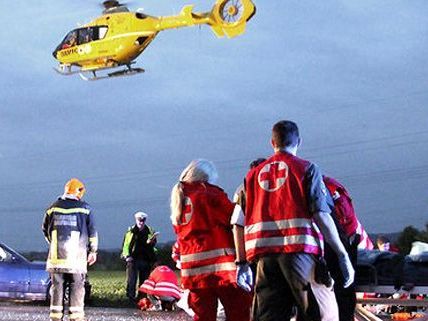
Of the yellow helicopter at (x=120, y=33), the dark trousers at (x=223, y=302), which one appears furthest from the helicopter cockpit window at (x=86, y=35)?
the dark trousers at (x=223, y=302)

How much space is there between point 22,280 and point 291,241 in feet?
41.6

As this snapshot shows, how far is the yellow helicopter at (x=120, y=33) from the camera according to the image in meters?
36.0

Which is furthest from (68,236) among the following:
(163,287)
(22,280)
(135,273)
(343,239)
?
(135,273)

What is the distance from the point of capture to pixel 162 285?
16.7 meters

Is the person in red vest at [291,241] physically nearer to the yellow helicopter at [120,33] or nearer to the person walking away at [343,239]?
the person walking away at [343,239]

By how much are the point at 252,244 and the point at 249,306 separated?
1.35 meters

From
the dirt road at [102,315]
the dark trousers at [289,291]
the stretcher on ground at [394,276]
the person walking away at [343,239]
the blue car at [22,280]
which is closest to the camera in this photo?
the dark trousers at [289,291]

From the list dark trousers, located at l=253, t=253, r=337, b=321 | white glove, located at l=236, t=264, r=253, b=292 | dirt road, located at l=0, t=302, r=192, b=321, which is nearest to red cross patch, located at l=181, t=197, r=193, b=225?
white glove, located at l=236, t=264, r=253, b=292

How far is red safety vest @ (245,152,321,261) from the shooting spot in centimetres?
664

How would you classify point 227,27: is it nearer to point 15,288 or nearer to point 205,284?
point 15,288

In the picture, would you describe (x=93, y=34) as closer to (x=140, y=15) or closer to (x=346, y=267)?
(x=140, y=15)

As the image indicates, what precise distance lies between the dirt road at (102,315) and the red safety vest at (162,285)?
0.36 metres

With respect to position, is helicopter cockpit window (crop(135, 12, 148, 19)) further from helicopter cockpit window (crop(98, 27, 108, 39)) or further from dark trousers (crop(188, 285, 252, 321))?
dark trousers (crop(188, 285, 252, 321))

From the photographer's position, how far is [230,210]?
8023 mm
